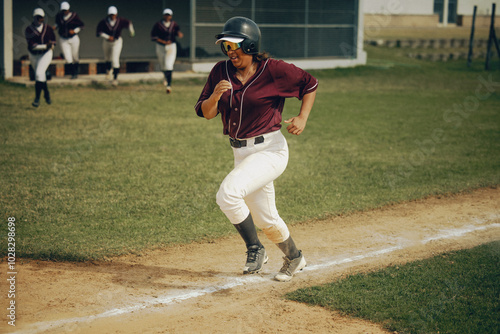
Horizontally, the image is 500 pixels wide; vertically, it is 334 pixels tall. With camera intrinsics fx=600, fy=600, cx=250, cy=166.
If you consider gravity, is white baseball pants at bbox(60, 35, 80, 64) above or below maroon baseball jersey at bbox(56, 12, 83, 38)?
below

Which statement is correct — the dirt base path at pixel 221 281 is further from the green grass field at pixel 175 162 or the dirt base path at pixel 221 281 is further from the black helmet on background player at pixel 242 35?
the black helmet on background player at pixel 242 35

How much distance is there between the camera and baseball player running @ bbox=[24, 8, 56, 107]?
13.1 m

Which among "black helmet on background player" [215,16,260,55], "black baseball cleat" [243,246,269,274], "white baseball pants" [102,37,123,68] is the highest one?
"black helmet on background player" [215,16,260,55]

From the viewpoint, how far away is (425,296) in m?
4.67

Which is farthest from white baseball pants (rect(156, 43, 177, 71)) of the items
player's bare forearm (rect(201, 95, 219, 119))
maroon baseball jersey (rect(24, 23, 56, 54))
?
player's bare forearm (rect(201, 95, 219, 119))

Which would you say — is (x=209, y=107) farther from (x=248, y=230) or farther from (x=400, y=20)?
(x=400, y=20)

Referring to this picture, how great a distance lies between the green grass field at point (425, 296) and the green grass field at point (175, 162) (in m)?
2.02

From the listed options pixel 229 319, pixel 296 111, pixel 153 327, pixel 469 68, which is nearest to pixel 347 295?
pixel 229 319

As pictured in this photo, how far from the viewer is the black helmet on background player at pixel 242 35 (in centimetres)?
472

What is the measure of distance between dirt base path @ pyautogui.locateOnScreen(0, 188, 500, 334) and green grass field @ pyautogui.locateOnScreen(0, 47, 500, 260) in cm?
42

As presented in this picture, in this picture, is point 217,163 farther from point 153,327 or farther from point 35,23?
point 35,23

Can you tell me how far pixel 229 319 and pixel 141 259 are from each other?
5.52 ft

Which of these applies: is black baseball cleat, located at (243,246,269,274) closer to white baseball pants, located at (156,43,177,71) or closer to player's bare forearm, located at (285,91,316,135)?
player's bare forearm, located at (285,91,316,135)

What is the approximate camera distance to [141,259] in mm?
5715
